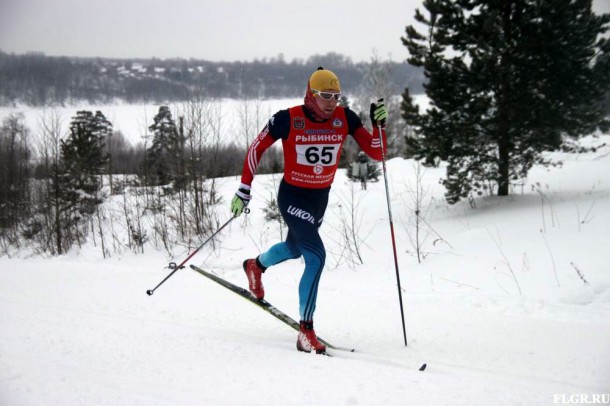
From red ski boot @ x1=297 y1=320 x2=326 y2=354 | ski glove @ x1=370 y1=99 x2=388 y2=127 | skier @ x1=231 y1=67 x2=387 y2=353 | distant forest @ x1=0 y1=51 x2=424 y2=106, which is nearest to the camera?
red ski boot @ x1=297 y1=320 x2=326 y2=354

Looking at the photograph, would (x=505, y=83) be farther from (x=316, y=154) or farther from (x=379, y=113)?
(x=316, y=154)

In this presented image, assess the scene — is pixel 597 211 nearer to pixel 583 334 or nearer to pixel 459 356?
pixel 583 334

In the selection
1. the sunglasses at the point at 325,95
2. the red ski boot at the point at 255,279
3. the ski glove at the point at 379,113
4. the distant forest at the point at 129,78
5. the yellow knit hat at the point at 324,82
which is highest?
the distant forest at the point at 129,78

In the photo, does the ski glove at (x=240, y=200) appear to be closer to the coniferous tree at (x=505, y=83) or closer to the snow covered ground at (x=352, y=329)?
the snow covered ground at (x=352, y=329)

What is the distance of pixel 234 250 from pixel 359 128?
5.47 m

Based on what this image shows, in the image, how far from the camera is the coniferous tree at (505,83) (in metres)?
7.64

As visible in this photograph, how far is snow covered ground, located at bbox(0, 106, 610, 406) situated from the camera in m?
2.56

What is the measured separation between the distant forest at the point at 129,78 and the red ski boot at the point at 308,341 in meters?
35.5

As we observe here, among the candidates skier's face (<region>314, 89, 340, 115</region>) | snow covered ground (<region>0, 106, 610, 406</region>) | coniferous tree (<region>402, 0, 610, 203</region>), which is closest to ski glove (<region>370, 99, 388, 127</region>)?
skier's face (<region>314, 89, 340, 115</region>)

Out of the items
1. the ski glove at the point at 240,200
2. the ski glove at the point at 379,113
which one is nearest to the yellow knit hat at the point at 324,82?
the ski glove at the point at 379,113

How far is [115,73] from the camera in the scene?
17638 centimetres

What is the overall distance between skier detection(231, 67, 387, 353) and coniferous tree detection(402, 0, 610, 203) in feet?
19.1

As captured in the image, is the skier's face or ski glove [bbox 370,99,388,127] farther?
ski glove [bbox 370,99,388,127]

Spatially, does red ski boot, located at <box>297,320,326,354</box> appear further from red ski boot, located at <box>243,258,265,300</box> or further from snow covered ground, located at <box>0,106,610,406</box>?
red ski boot, located at <box>243,258,265,300</box>
